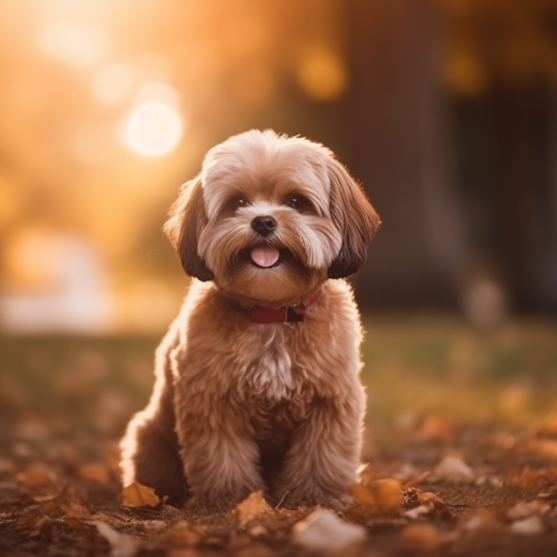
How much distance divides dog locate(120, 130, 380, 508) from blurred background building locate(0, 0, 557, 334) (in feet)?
27.7

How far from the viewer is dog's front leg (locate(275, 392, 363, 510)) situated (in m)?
4.31

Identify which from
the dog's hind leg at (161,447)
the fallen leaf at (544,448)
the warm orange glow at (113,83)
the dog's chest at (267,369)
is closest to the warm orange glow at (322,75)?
the warm orange glow at (113,83)

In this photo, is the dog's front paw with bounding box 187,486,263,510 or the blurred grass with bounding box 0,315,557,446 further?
the blurred grass with bounding box 0,315,557,446

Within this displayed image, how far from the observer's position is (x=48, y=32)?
54.3 ft

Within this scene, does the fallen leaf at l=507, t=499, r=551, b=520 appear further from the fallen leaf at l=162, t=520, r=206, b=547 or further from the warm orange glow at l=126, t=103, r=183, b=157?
the warm orange glow at l=126, t=103, r=183, b=157

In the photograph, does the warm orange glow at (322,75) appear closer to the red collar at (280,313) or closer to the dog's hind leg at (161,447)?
the dog's hind leg at (161,447)

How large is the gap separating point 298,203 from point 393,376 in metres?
5.13

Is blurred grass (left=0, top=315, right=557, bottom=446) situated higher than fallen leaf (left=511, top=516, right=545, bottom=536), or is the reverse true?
fallen leaf (left=511, top=516, right=545, bottom=536)

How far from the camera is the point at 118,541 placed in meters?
3.58

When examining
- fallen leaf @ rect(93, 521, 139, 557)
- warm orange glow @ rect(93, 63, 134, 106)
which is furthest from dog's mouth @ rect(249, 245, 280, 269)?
warm orange glow @ rect(93, 63, 134, 106)

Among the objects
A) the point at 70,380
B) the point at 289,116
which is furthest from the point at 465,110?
the point at 70,380

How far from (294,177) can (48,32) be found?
1341 centimetres

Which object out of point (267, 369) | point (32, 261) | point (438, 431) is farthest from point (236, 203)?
point (32, 261)

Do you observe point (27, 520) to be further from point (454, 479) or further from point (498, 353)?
point (498, 353)
